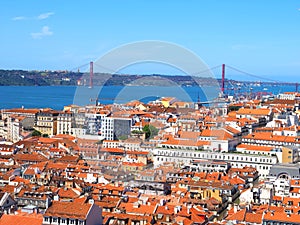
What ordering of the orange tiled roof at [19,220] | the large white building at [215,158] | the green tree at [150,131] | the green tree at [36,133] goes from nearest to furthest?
the orange tiled roof at [19,220]
the large white building at [215,158]
the green tree at [150,131]
the green tree at [36,133]

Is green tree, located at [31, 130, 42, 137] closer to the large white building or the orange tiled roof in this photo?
the large white building

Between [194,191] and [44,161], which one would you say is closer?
[194,191]

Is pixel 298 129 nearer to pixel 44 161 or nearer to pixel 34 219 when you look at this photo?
pixel 44 161

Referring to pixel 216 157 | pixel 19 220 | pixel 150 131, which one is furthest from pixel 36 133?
pixel 19 220

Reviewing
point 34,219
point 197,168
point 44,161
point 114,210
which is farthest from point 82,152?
point 34,219

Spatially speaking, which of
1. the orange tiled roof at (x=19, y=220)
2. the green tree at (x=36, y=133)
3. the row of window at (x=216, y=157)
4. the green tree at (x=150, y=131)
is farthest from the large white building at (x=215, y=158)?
the green tree at (x=36, y=133)

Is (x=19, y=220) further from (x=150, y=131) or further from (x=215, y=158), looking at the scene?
(x=150, y=131)

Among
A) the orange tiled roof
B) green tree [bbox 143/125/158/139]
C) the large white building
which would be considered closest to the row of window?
the large white building

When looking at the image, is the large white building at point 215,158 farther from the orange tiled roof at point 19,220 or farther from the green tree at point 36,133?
the green tree at point 36,133
